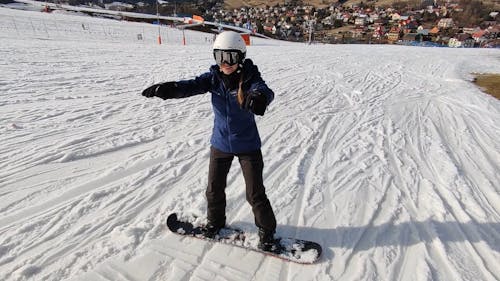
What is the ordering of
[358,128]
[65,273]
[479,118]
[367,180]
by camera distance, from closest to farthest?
[65,273] → [367,180] → [358,128] → [479,118]

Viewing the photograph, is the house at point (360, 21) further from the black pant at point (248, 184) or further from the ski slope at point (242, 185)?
the black pant at point (248, 184)

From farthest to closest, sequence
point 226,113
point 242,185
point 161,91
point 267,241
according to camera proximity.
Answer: point 242,185 → point 267,241 → point 226,113 → point 161,91

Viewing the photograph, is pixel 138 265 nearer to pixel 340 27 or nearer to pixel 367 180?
pixel 367 180

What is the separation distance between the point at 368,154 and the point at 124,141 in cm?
366

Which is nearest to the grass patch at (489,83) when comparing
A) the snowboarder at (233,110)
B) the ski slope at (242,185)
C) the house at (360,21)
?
the ski slope at (242,185)

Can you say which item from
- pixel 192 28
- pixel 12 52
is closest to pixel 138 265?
pixel 12 52

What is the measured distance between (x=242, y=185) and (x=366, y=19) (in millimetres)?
109664

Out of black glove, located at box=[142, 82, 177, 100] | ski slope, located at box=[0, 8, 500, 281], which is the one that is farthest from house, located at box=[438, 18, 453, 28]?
black glove, located at box=[142, 82, 177, 100]

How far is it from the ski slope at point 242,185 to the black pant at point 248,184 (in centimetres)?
33

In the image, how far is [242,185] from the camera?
4203 mm

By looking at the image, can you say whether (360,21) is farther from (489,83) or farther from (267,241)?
(267,241)

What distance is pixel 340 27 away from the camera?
98.7 metres

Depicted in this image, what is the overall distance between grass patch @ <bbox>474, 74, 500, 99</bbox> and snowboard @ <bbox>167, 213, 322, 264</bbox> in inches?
358

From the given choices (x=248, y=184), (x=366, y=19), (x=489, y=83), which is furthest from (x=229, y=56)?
(x=366, y=19)
